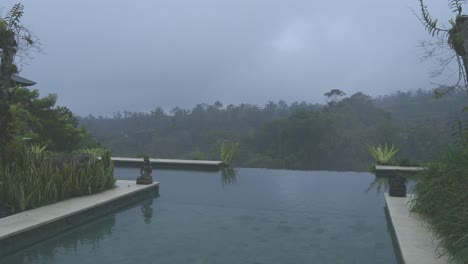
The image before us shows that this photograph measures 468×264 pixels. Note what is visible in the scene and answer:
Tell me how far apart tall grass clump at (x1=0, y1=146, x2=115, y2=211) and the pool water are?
88cm

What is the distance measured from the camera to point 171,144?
3722cm

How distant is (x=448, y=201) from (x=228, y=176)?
22.1 ft

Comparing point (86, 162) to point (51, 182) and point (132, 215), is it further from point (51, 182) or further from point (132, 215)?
point (132, 215)

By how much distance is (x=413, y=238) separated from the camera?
4.61 meters

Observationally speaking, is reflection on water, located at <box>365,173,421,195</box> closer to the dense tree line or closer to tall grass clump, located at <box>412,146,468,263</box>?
tall grass clump, located at <box>412,146,468,263</box>

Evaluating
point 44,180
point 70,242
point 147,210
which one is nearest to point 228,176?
point 147,210

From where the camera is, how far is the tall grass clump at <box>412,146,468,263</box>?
12.6 feet

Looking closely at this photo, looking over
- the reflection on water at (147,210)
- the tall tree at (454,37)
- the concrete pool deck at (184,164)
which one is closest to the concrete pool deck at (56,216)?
the reflection on water at (147,210)

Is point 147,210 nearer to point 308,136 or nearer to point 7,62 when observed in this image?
point 7,62

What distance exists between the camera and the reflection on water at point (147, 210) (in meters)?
6.18

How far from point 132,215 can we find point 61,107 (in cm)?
945

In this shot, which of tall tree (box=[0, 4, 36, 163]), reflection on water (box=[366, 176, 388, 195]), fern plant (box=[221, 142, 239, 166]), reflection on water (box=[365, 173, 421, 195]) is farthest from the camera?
fern plant (box=[221, 142, 239, 166])

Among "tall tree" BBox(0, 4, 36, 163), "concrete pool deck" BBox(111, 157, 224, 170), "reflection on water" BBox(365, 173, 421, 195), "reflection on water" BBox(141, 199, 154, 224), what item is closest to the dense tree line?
"concrete pool deck" BBox(111, 157, 224, 170)

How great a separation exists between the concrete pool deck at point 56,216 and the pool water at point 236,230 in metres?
0.15
